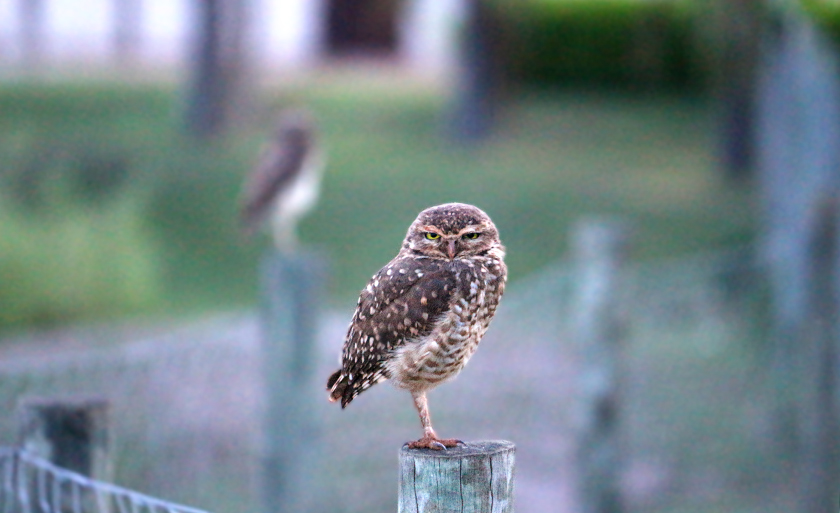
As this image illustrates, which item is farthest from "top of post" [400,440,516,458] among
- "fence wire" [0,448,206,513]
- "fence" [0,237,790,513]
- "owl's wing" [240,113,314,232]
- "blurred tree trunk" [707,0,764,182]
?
"blurred tree trunk" [707,0,764,182]

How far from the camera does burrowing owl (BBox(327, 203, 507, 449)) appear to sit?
272 centimetres

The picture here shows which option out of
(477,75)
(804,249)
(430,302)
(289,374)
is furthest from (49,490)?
(477,75)

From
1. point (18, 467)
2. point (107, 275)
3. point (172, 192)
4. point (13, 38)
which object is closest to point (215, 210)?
point (172, 192)

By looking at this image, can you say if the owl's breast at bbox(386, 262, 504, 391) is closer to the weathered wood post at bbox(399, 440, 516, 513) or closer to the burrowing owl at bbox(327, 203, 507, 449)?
the burrowing owl at bbox(327, 203, 507, 449)

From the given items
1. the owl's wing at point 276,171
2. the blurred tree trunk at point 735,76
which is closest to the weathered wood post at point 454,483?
the owl's wing at point 276,171

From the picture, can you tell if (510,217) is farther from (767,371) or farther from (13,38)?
(13,38)

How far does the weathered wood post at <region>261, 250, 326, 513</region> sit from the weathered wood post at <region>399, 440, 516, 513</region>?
218 centimetres

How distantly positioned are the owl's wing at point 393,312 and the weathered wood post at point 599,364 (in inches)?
94.0

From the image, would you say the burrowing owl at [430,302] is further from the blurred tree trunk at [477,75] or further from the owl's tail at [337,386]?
the blurred tree trunk at [477,75]

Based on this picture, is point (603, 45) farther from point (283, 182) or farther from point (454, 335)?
point (454, 335)

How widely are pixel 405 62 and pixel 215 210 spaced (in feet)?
31.4

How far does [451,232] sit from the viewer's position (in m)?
2.72

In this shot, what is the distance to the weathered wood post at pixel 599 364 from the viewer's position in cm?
504

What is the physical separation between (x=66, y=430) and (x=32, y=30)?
1892cm
